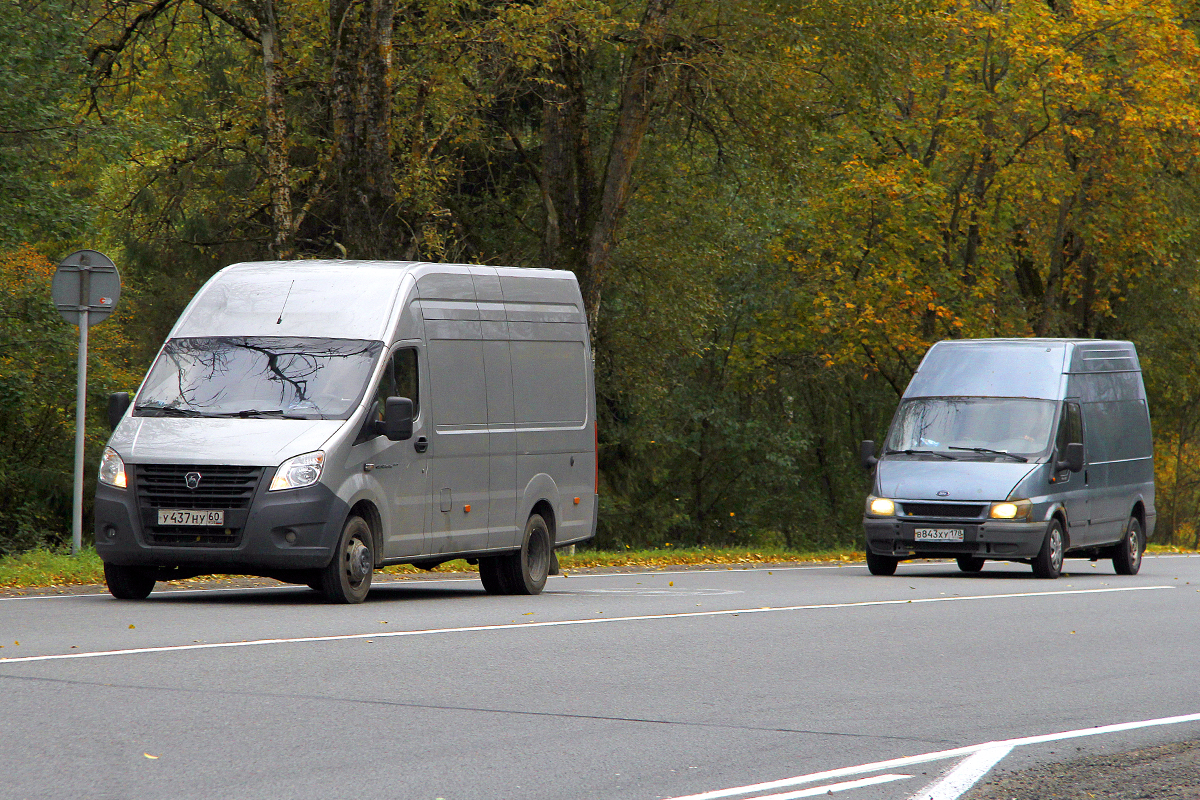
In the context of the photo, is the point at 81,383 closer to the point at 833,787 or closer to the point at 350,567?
the point at 350,567

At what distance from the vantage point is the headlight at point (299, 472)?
41.7ft

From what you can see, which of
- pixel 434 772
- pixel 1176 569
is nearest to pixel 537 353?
pixel 434 772

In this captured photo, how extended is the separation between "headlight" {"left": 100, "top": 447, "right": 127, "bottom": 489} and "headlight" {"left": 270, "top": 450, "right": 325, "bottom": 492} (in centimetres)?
121

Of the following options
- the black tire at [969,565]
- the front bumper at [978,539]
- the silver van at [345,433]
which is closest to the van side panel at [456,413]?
the silver van at [345,433]

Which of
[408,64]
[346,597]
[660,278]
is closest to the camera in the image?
[346,597]

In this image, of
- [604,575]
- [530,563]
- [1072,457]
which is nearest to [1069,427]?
[1072,457]

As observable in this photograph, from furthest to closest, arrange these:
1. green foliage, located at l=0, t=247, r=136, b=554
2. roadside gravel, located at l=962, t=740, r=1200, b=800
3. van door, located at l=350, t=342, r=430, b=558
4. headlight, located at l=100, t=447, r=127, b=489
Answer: green foliage, located at l=0, t=247, r=136, b=554 < van door, located at l=350, t=342, r=430, b=558 < headlight, located at l=100, t=447, r=127, b=489 < roadside gravel, located at l=962, t=740, r=1200, b=800

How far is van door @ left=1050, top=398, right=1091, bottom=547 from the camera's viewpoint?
20.8 metres

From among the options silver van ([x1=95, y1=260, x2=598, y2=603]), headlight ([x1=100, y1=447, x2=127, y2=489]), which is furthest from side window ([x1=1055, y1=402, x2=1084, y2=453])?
headlight ([x1=100, y1=447, x2=127, y2=489])

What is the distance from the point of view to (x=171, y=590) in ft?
48.9

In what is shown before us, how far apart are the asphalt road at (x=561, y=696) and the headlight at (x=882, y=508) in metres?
5.26

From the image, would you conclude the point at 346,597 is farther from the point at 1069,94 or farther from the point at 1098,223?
the point at 1098,223

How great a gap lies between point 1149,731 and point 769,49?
18825 millimetres

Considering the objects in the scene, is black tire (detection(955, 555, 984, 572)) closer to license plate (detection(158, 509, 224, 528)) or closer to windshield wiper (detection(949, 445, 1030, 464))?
windshield wiper (detection(949, 445, 1030, 464))
